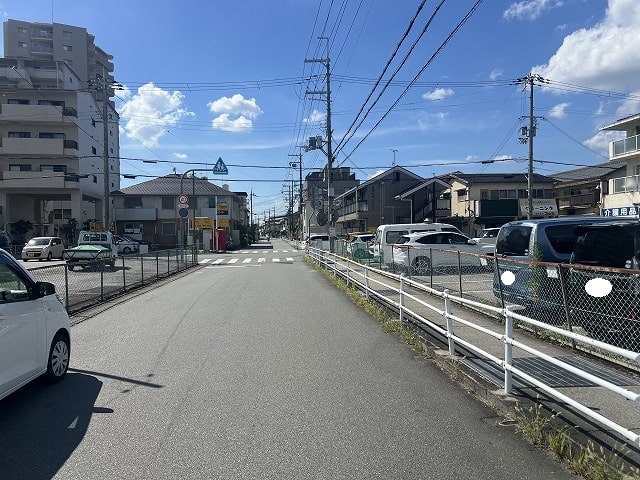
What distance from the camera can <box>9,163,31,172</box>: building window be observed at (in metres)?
47.7

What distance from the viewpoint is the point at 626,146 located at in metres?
35.0

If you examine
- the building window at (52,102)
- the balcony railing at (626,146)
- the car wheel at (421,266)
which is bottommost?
the car wheel at (421,266)

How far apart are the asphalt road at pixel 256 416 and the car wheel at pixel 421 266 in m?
8.32

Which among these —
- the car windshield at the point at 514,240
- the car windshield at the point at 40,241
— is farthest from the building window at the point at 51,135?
the car windshield at the point at 514,240

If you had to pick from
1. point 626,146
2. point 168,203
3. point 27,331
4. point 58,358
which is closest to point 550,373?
point 27,331

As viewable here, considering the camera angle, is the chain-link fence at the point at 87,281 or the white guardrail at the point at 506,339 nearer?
the white guardrail at the point at 506,339

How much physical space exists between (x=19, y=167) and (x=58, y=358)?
49140 millimetres

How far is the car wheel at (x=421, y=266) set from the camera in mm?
16703

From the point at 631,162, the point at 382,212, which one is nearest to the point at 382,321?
the point at 631,162

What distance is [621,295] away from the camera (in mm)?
5941

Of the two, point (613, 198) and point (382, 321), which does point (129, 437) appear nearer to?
point (382, 321)

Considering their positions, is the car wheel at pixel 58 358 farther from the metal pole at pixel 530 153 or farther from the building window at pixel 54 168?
the building window at pixel 54 168

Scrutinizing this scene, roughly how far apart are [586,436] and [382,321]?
6.05 metres

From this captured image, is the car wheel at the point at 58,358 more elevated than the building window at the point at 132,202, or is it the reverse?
the building window at the point at 132,202
